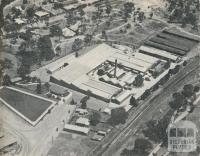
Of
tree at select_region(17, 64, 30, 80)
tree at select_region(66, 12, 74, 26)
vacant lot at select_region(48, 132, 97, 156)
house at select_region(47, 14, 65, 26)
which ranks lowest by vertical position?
vacant lot at select_region(48, 132, 97, 156)

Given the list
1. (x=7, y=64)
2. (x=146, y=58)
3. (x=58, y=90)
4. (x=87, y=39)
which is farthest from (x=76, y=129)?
(x=87, y=39)

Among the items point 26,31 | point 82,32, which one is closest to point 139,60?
point 82,32

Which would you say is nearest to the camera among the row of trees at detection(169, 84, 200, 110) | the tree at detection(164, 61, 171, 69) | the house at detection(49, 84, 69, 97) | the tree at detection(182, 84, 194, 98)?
the row of trees at detection(169, 84, 200, 110)

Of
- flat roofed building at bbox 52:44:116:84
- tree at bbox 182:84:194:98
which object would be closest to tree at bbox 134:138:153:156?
tree at bbox 182:84:194:98

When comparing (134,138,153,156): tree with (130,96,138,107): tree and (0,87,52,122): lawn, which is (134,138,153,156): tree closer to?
(130,96,138,107): tree

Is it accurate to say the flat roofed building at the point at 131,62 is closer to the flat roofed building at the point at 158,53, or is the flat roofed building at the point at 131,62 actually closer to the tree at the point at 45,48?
the flat roofed building at the point at 158,53

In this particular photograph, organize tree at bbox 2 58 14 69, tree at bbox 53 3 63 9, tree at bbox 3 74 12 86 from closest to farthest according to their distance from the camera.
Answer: tree at bbox 3 74 12 86 < tree at bbox 2 58 14 69 < tree at bbox 53 3 63 9
